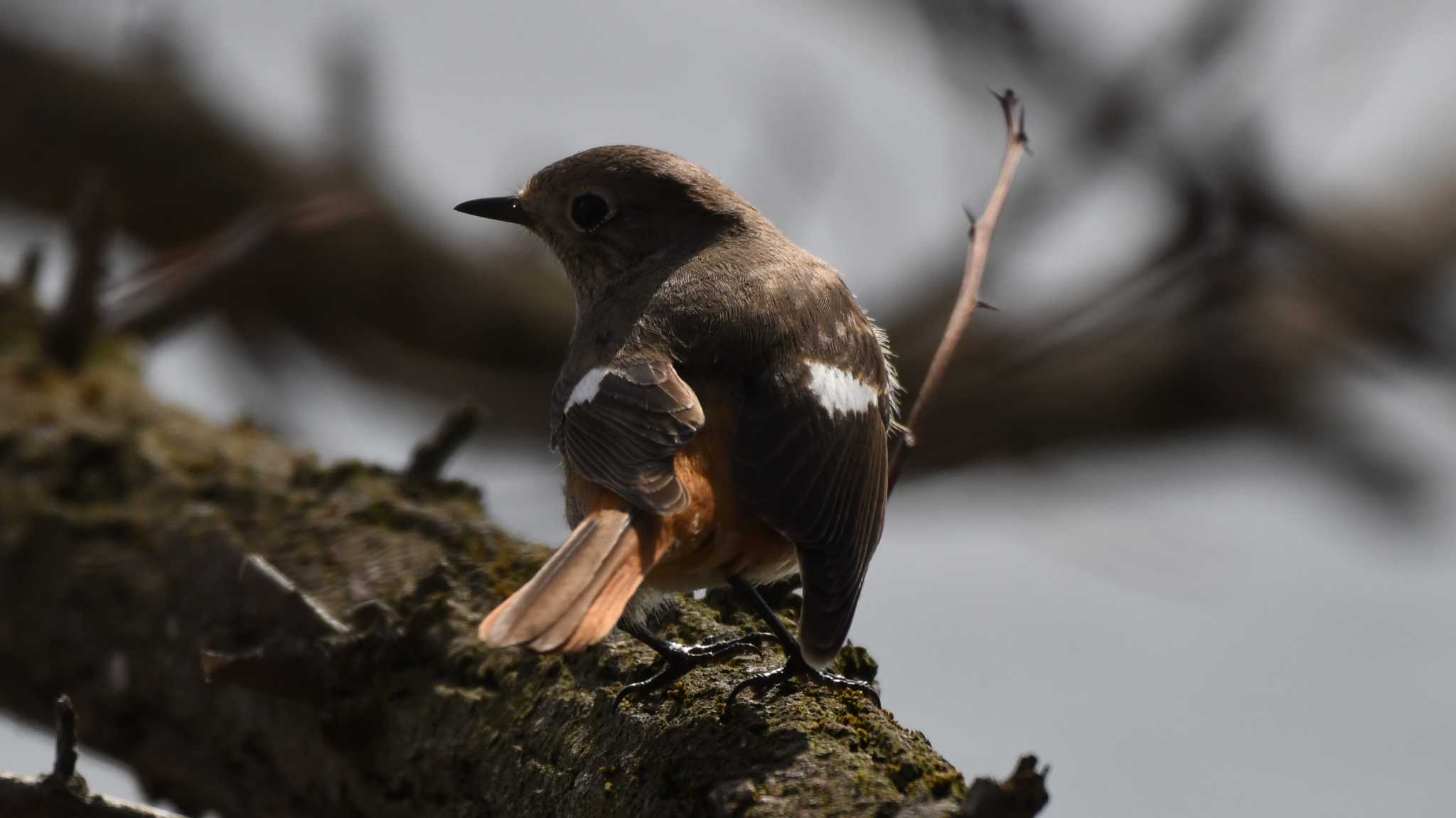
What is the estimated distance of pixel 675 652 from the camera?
240 centimetres

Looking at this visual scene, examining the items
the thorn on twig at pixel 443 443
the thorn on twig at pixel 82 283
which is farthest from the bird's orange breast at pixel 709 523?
the thorn on twig at pixel 82 283

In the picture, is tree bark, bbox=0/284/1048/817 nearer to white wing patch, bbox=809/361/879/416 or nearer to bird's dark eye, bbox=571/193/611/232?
white wing patch, bbox=809/361/879/416

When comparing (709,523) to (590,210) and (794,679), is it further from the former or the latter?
(590,210)

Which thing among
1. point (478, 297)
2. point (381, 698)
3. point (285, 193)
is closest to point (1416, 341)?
point (381, 698)

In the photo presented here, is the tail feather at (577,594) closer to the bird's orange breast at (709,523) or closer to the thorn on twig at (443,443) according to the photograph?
the bird's orange breast at (709,523)

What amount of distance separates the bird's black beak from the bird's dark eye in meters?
0.20

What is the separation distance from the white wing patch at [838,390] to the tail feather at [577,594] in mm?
571

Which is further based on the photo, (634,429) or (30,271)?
(30,271)

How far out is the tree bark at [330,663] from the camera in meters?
2.09

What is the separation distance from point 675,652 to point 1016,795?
0.94m

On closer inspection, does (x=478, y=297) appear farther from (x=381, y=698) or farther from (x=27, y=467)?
(x=381, y=698)

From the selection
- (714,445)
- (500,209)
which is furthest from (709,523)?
(500,209)

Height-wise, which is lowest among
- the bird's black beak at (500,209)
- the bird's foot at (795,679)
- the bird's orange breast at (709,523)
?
the bird's foot at (795,679)

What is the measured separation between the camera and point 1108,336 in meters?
4.11
